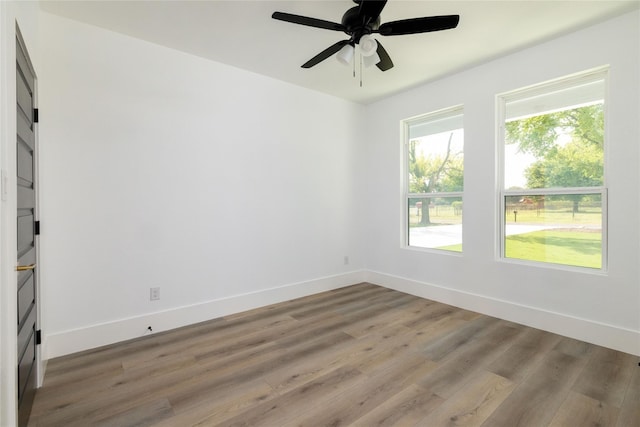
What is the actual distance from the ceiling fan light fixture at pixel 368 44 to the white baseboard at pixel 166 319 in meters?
2.78

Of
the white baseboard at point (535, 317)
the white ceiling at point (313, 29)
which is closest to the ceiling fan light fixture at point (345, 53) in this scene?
→ the white ceiling at point (313, 29)

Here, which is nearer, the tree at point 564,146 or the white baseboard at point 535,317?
the white baseboard at point 535,317

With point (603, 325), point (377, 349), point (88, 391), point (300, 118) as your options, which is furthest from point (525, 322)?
point (88, 391)

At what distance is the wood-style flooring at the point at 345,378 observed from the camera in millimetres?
1708

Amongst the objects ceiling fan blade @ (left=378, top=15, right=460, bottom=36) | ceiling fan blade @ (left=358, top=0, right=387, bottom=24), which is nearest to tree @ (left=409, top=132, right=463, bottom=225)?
ceiling fan blade @ (left=378, top=15, right=460, bottom=36)

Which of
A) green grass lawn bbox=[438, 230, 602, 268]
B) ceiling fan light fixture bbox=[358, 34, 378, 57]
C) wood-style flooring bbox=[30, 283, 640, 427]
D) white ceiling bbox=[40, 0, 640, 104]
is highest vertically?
white ceiling bbox=[40, 0, 640, 104]

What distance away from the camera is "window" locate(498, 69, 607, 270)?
265 cm

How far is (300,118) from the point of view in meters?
3.88

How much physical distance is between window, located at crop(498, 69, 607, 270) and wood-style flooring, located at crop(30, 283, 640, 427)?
35.0 inches

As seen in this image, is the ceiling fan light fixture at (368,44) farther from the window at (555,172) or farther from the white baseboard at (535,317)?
the white baseboard at (535,317)

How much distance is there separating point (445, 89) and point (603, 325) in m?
2.91

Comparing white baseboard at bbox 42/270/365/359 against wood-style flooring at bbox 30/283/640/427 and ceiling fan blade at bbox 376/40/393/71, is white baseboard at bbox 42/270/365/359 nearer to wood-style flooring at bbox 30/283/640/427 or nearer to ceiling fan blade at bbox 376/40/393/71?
wood-style flooring at bbox 30/283/640/427

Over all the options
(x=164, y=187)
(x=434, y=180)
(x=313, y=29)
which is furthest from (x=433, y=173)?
(x=164, y=187)

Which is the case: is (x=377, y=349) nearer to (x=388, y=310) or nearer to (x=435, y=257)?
(x=388, y=310)
